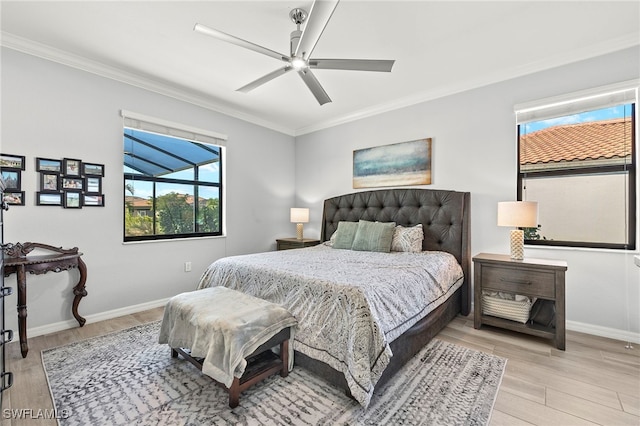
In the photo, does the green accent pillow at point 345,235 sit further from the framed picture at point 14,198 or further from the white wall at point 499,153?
the framed picture at point 14,198

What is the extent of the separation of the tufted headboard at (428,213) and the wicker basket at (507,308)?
34cm

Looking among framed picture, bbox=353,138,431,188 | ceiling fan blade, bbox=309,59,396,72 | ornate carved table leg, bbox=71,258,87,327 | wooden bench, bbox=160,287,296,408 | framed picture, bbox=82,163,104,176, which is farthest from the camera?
framed picture, bbox=353,138,431,188

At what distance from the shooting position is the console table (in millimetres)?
2125

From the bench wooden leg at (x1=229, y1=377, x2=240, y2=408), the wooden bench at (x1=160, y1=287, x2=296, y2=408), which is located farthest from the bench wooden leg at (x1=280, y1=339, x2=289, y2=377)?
the bench wooden leg at (x1=229, y1=377, x2=240, y2=408)

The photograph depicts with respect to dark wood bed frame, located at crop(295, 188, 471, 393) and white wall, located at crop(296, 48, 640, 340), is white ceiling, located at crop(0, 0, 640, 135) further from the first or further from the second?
dark wood bed frame, located at crop(295, 188, 471, 393)

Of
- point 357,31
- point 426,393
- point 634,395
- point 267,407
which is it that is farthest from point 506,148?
point 267,407

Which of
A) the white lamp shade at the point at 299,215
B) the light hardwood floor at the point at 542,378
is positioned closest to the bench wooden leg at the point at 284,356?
the light hardwood floor at the point at 542,378

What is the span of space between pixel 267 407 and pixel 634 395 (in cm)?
212

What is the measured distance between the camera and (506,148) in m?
2.89

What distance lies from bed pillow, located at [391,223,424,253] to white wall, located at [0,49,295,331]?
2234 millimetres

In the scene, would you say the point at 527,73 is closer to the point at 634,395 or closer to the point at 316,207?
the point at 634,395

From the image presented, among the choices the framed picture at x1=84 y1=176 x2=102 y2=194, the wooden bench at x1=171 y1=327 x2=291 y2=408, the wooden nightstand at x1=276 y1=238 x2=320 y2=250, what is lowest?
the wooden bench at x1=171 y1=327 x2=291 y2=408

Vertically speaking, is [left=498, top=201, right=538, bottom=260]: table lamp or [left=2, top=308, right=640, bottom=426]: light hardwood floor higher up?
[left=498, top=201, right=538, bottom=260]: table lamp

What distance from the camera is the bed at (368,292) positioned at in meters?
1.55
